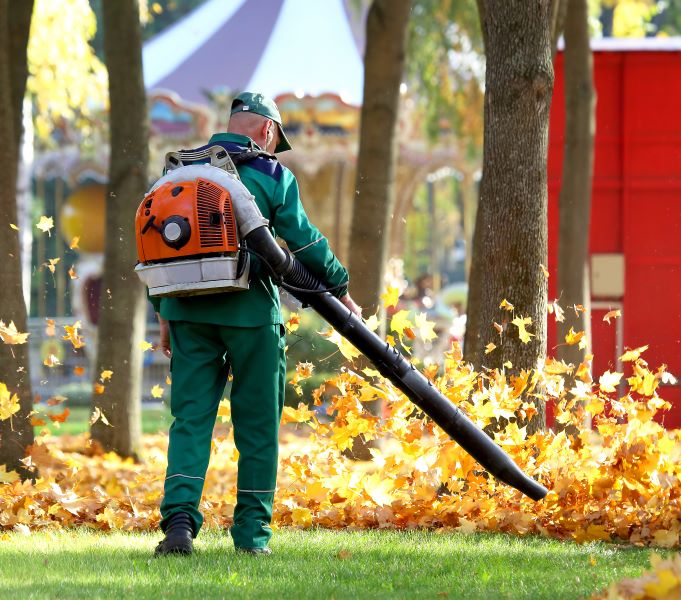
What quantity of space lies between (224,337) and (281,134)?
94 centimetres

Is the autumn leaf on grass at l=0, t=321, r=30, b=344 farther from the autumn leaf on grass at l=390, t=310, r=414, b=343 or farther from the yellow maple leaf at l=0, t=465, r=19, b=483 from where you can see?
the autumn leaf on grass at l=390, t=310, r=414, b=343

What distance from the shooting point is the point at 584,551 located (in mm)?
5422

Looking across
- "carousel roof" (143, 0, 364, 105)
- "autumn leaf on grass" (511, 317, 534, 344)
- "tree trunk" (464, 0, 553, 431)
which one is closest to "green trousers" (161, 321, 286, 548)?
"autumn leaf on grass" (511, 317, 534, 344)

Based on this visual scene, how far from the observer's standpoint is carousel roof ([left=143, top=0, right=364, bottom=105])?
824 inches

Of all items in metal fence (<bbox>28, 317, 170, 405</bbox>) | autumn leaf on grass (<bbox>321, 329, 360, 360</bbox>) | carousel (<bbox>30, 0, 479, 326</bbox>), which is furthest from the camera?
carousel (<bbox>30, 0, 479, 326</bbox>)

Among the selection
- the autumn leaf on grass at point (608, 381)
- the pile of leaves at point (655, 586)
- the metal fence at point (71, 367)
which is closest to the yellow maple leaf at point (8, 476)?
the autumn leaf on grass at point (608, 381)

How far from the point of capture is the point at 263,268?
505 cm

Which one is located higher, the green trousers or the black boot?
the green trousers

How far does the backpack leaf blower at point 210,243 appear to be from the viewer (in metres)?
4.86

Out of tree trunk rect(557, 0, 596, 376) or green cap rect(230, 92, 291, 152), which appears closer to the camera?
green cap rect(230, 92, 291, 152)

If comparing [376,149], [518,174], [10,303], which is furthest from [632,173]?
[10,303]

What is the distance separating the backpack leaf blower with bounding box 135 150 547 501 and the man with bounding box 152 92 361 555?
9cm

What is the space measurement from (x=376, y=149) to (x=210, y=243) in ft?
18.6

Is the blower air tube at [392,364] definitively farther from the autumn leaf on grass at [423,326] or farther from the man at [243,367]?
the autumn leaf on grass at [423,326]
